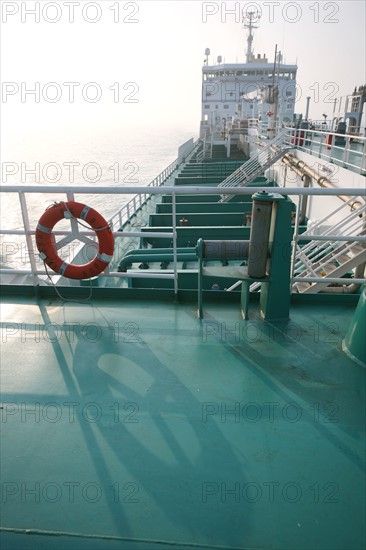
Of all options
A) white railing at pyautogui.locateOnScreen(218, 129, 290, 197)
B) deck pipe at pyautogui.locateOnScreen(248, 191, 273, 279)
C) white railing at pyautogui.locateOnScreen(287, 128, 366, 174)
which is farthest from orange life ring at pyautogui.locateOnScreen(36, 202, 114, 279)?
white railing at pyautogui.locateOnScreen(218, 129, 290, 197)

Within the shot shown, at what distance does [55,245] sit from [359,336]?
2.59 m

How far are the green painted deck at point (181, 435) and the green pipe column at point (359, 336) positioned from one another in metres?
0.09

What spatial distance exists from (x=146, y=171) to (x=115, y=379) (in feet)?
120

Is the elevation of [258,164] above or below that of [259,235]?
above

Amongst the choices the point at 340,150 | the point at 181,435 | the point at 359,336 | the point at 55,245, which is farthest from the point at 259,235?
the point at 340,150

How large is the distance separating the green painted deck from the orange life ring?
506 mm

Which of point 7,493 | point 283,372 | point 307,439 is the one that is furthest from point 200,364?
point 7,493

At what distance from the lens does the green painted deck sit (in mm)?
1531

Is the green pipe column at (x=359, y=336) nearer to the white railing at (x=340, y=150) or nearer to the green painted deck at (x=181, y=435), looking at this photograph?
the green painted deck at (x=181, y=435)

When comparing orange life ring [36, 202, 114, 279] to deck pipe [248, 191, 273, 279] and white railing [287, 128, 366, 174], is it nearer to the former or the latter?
deck pipe [248, 191, 273, 279]

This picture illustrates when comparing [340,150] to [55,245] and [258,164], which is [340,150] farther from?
[55,245]

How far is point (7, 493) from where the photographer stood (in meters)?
1.67

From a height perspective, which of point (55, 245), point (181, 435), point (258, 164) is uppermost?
point (258, 164)

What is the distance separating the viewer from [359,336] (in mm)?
2566
